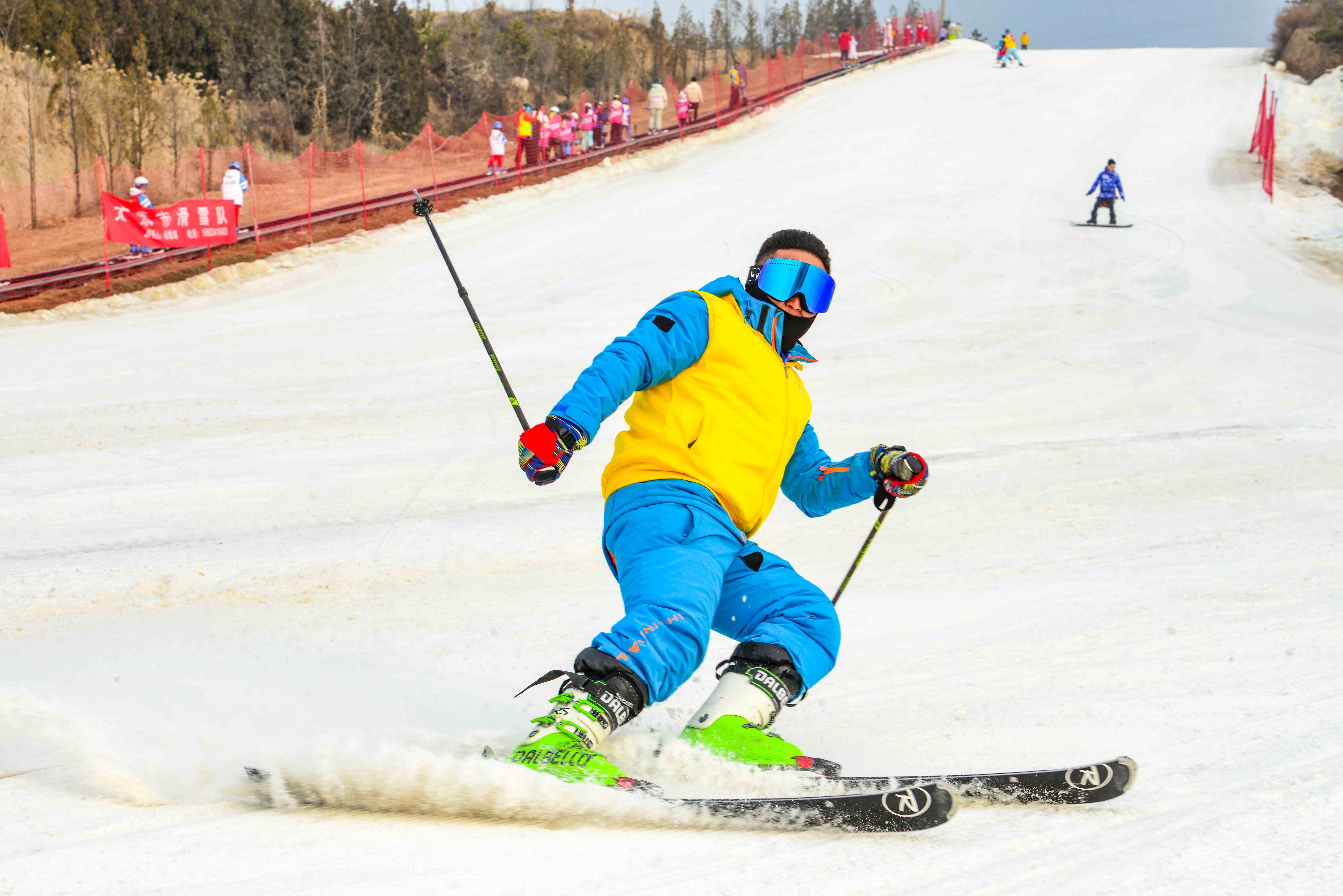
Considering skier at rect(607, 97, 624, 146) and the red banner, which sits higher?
skier at rect(607, 97, 624, 146)

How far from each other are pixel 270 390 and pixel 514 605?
5271 mm

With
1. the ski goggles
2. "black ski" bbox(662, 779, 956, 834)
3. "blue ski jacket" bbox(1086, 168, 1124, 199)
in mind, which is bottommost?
"black ski" bbox(662, 779, 956, 834)

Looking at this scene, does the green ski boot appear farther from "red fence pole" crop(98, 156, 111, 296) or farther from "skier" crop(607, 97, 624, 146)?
"skier" crop(607, 97, 624, 146)

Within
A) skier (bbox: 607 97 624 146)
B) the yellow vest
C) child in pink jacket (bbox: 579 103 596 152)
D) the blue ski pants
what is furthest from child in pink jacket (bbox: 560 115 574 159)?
the blue ski pants

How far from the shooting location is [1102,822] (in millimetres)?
2512

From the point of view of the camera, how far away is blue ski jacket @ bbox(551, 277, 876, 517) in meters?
2.57

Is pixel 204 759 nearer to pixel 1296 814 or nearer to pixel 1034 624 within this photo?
pixel 1296 814

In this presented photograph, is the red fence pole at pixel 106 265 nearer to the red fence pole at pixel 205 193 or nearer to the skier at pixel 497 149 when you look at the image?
the red fence pole at pixel 205 193

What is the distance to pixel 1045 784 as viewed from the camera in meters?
2.50

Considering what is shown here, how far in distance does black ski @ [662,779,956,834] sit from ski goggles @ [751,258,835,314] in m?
1.40

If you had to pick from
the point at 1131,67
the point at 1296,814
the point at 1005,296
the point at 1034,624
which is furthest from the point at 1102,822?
the point at 1131,67

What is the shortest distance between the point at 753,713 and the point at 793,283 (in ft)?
4.18

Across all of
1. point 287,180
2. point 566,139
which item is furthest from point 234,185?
point 566,139

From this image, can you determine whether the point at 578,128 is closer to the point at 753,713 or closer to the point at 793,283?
the point at 793,283
